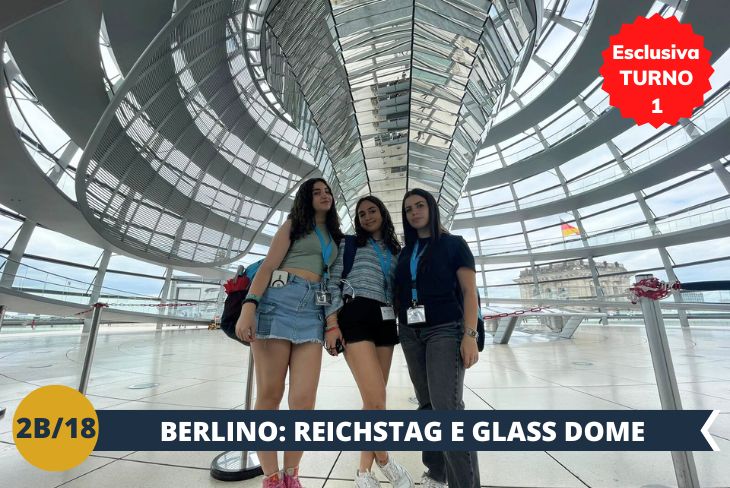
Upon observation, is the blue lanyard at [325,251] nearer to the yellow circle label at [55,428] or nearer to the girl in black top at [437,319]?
the girl in black top at [437,319]

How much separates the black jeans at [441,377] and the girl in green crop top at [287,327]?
0.56 m

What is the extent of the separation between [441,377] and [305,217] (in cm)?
123

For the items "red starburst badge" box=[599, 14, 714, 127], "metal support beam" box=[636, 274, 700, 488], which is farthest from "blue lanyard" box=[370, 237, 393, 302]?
"red starburst badge" box=[599, 14, 714, 127]

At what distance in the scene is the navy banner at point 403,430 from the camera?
172 cm

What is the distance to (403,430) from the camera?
1803 mm

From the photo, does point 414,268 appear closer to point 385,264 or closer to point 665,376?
point 385,264

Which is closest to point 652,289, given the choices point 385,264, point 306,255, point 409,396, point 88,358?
point 385,264

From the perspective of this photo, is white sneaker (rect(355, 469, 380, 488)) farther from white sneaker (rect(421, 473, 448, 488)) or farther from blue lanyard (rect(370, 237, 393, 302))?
blue lanyard (rect(370, 237, 393, 302))

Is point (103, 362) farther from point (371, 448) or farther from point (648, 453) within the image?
point (648, 453)

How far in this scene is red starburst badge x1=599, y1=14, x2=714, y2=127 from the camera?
39.1ft

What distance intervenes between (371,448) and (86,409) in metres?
1.61

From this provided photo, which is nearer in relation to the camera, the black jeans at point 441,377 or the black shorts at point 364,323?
the black jeans at point 441,377

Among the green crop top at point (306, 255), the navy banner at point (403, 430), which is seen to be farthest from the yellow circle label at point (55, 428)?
the green crop top at point (306, 255)

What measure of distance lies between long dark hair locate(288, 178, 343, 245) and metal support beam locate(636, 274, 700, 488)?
1858 mm
